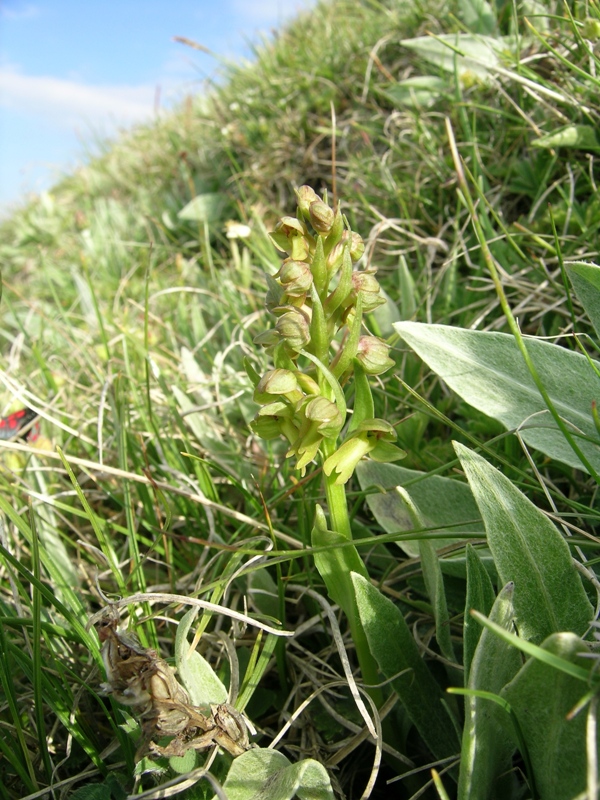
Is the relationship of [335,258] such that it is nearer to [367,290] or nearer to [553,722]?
[367,290]

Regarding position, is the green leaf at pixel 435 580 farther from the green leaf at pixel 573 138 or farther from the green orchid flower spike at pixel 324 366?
the green leaf at pixel 573 138

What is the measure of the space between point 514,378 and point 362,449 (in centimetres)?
39

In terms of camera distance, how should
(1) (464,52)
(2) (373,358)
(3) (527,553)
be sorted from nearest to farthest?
(3) (527,553), (2) (373,358), (1) (464,52)

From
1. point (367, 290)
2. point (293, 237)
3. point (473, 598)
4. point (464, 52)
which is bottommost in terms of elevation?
point (473, 598)

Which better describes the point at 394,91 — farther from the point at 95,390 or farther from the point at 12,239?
the point at 12,239

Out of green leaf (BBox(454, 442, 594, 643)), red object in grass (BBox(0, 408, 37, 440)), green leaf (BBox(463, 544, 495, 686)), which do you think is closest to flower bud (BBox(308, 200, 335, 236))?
green leaf (BBox(454, 442, 594, 643))

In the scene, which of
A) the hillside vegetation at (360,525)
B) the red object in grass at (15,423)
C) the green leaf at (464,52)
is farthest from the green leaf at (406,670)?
the green leaf at (464,52)

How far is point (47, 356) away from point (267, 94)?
2125 mm

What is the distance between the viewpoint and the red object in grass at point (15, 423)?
2.13m

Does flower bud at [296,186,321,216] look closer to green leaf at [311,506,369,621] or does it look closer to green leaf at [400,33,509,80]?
green leaf at [311,506,369,621]

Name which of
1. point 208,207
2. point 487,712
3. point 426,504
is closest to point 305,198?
point 426,504

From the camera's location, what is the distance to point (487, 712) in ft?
2.94

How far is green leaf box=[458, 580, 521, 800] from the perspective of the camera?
2.79 feet

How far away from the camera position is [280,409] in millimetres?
1095
